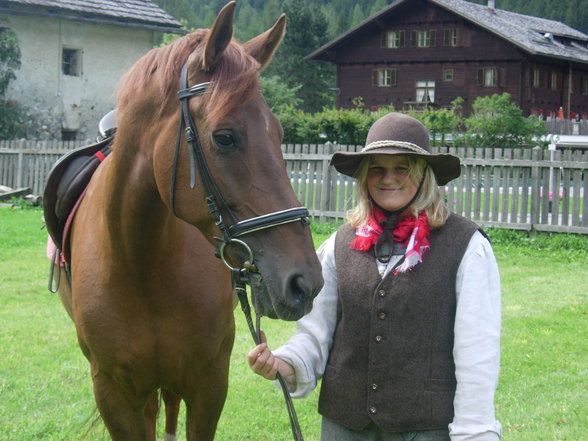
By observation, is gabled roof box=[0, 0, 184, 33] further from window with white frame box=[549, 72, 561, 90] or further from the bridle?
the bridle

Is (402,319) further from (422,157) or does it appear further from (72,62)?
(72,62)

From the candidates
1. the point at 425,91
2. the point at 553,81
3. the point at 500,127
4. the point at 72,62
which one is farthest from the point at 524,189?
the point at 553,81

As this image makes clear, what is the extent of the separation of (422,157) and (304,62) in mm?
52801

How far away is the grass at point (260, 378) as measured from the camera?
4.51 m

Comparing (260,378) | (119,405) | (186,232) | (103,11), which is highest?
(103,11)

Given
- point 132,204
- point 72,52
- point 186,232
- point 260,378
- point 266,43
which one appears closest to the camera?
point 266,43

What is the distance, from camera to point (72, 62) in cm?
2491

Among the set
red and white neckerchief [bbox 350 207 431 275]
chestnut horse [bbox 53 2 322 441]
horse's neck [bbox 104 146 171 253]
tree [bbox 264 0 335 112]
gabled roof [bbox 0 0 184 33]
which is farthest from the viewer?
tree [bbox 264 0 335 112]

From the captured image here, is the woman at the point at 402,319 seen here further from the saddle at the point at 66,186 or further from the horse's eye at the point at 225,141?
the saddle at the point at 66,186

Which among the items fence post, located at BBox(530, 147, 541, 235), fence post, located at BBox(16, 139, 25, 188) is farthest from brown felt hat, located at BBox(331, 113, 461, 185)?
fence post, located at BBox(16, 139, 25, 188)

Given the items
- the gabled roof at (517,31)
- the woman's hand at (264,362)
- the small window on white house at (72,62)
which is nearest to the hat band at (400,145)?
the woman's hand at (264,362)

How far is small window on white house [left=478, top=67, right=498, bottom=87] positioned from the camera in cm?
3728

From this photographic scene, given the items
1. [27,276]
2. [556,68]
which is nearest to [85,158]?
[27,276]

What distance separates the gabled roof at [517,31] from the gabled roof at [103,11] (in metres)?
14.6
